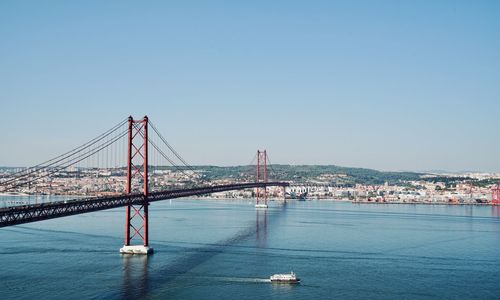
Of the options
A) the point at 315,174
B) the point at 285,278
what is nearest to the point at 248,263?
the point at 285,278

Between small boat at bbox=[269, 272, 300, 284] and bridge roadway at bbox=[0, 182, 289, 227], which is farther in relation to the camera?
small boat at bbox=[269, 272, 300, 284]

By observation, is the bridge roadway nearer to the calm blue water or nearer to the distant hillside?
the calm blue water

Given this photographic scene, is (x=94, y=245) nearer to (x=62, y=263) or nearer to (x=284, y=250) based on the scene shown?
(x=62, y=263)

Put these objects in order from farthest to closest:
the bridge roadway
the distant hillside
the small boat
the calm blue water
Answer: the distant hillside → the small boat → the calm blue water → the bridge roadway

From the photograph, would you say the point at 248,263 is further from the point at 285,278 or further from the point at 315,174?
the point at 315,174

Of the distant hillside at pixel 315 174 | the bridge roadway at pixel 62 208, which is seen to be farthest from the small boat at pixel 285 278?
the distant hillside at pixel 315 174

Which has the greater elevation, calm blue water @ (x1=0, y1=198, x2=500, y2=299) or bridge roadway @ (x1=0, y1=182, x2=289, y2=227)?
bridge roadway @ (x1=0, y1=182, x2=289, y2=227)

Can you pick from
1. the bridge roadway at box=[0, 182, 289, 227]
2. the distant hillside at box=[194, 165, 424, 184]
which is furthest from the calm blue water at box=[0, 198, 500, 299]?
the distant hillside at box=[194, 165, 424, 184]

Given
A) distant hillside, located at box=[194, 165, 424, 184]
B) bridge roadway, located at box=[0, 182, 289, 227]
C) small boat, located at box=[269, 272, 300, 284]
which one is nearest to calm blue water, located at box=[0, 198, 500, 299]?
small boat, located at box=[269, 272, 300, 284]

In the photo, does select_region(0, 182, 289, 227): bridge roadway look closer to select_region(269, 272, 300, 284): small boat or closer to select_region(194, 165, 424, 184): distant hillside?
select_region(269, 272, 300, 284): small boat

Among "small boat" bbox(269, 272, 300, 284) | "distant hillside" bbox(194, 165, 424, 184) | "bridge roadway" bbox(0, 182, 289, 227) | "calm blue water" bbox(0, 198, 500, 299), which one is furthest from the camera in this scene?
"distant hillside" bbox(194, 165, 424, 184)
